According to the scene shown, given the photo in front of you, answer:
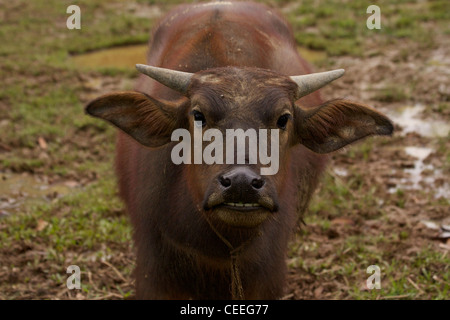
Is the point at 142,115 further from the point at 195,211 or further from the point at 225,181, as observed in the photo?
the point at 225,181

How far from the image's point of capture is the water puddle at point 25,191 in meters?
5.57

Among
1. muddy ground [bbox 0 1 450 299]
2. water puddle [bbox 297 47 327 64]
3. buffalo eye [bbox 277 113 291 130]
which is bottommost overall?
muddy ground [bbox 0 1 450 299]

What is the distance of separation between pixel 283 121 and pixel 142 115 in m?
0.80

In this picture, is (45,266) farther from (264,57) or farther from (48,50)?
(48,50)

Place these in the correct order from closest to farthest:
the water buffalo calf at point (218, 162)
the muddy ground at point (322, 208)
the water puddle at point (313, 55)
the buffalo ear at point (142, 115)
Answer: the water buffalo calf at point (218, 162) < the buffalo ear at point (142, 115) < the muddy ground at point (322, 208) < the water puddle at point (313, 55)

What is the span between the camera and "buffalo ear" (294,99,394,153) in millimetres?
3416

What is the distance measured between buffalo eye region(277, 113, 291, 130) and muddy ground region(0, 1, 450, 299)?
72.1 inches

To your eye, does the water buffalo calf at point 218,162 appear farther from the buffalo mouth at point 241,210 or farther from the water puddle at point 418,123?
the water puddle at point 418,123

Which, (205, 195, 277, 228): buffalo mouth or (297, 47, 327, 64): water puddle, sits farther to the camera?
(297, 47, 327, 64): water puddle

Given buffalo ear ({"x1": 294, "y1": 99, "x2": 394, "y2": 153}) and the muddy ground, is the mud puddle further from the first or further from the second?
buffalo ear ({"x1": 294, "y1": 99, "x2": 394, "y2": 153})
